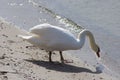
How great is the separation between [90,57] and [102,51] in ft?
2.24

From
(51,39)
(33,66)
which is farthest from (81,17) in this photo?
(33,66)

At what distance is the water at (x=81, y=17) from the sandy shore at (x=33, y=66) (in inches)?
30.8

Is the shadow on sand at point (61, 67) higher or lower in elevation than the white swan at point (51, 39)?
lower

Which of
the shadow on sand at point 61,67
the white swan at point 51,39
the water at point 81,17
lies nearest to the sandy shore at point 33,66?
the shadow on sand at point 61,67

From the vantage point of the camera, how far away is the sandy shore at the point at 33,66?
27.6 ft

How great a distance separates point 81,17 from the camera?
15523 millimetres

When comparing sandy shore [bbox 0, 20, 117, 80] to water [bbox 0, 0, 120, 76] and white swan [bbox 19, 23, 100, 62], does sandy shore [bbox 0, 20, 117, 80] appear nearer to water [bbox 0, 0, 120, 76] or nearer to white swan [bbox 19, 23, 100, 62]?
white swan [bbox 19, 23, 100, 62]

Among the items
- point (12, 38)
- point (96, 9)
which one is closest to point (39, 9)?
point (96, 9)

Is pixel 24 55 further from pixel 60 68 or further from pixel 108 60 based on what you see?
pixel 108 60

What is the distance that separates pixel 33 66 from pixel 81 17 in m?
6.20

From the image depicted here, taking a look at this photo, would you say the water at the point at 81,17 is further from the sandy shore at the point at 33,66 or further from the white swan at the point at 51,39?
the white swan at the point at 51,39

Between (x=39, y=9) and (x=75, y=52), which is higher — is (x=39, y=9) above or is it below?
above

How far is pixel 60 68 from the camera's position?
9914mm

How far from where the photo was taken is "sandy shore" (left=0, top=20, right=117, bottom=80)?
331 inches
